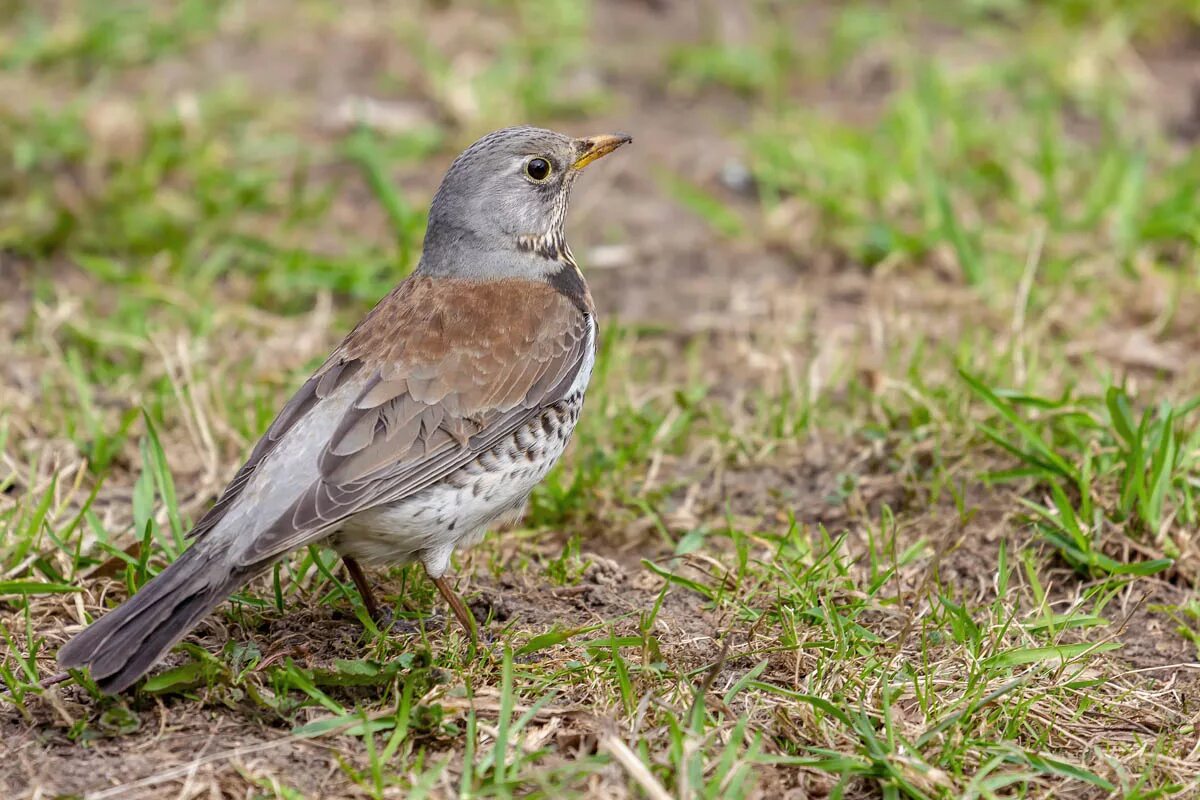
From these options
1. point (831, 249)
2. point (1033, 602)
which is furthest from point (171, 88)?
point (1033, 602)

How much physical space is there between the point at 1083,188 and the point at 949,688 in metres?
4.42

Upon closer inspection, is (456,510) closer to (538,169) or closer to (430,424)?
(430,424)

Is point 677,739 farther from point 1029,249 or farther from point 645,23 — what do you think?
point 645,23

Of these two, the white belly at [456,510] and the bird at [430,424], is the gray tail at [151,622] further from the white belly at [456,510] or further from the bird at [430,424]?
the white belly at [456,510]

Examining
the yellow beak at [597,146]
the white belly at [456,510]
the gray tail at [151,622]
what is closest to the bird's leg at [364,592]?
the white belly at [456,510]

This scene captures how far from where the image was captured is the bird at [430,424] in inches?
170

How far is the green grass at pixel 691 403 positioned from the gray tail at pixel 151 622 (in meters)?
0.24

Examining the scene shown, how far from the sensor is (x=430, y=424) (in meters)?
4.81

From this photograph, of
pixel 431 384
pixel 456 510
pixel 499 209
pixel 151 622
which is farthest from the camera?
pixel 499 209

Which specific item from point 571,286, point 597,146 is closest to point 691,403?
point 571,286

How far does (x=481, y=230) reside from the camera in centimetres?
550

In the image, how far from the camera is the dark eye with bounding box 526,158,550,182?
5.61 m

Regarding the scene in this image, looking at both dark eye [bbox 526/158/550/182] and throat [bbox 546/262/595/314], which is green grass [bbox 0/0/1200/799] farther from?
dark eye [bbox 526/158/550/182]

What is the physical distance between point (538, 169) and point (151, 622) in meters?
2.31
